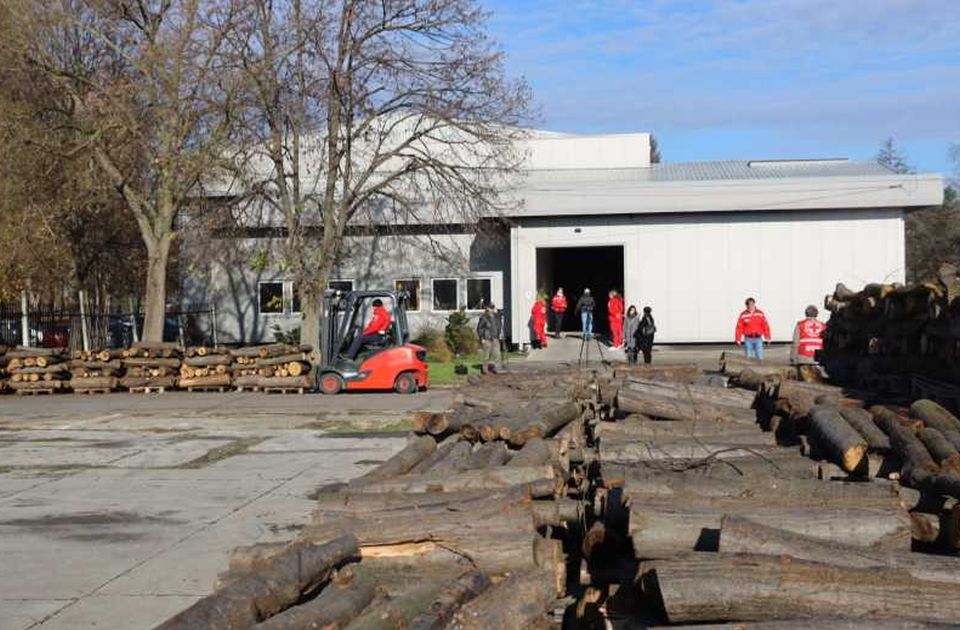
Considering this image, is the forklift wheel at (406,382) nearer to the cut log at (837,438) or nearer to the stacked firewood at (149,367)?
the stacked firewood at (149,367)

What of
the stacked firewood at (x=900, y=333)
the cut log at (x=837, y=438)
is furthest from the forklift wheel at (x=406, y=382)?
the cut log at (x=837, y=438)

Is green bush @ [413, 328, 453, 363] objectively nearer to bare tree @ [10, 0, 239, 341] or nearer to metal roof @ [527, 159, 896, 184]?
metal roof @ [527, 159, 896, 184]

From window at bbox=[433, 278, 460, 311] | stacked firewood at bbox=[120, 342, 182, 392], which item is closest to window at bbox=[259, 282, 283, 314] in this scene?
window at bbox=[433, 278, 460, 311]

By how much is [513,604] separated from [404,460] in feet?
Answer: 13.8

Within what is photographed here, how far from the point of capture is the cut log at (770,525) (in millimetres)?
7383

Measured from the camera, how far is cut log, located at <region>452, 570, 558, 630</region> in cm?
661

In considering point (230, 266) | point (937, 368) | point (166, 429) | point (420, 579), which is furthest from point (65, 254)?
point (420, 579)

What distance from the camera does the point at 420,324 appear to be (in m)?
40.1

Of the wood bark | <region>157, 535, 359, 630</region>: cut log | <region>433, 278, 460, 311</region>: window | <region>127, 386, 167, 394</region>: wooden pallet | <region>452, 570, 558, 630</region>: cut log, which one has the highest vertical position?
<region>433, 278, 460, 311</region>: window

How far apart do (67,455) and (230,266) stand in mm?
22670

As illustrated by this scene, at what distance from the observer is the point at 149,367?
29422 millimetres

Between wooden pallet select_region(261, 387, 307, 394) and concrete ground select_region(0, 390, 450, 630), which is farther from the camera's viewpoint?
wooden pallet select_region(261, 387, 307, 394)

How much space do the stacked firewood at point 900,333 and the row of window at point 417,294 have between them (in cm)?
2197

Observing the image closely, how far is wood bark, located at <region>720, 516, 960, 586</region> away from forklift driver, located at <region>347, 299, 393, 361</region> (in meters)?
20.1
